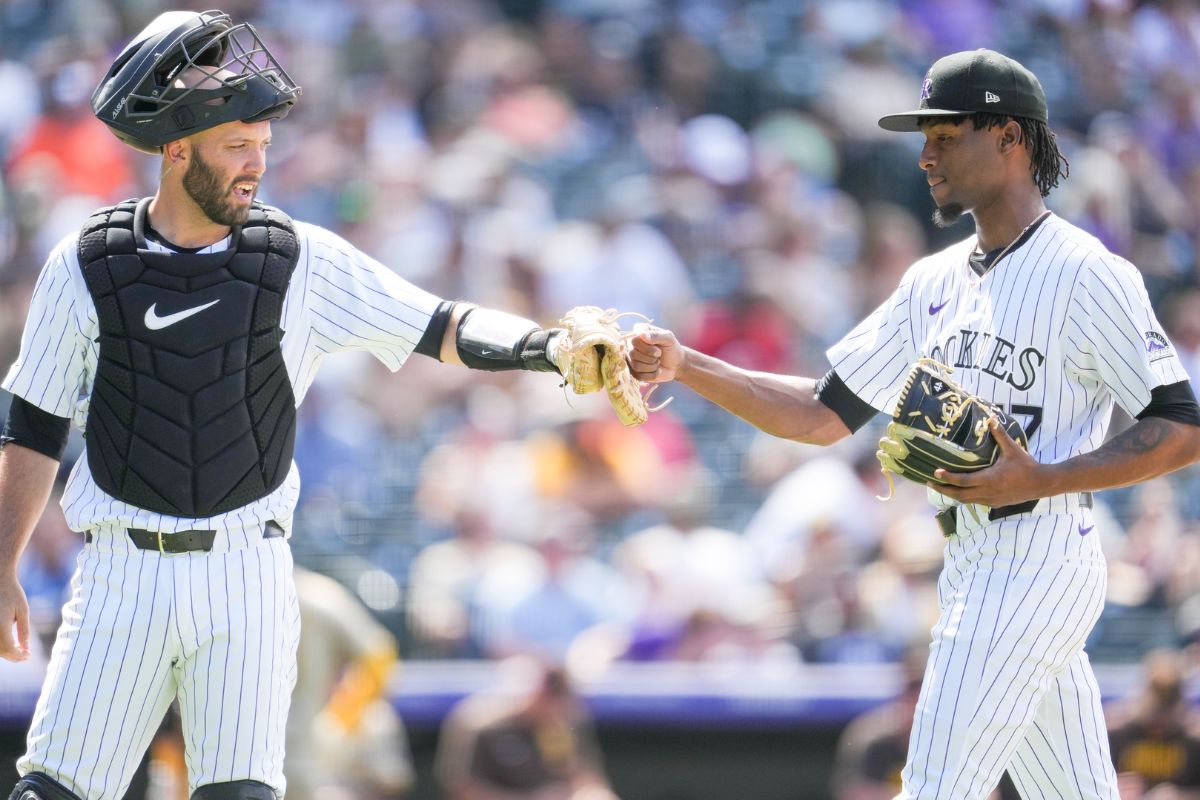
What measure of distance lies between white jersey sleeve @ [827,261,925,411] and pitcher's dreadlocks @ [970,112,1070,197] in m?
0.35

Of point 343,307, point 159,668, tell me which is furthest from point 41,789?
point 343,307

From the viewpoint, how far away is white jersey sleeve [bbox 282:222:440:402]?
12.3ft

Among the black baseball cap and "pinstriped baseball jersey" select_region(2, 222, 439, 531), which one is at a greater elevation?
the black baseball cap

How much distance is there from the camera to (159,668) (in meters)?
3.56

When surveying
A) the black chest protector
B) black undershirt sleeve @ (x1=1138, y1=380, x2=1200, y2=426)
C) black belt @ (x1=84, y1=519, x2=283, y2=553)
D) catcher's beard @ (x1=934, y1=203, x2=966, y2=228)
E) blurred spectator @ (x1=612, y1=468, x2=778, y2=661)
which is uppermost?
catcher's beard @ (x1=934, y1=203, x2=966, y2=228)

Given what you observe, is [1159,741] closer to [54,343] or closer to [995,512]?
[995,512]

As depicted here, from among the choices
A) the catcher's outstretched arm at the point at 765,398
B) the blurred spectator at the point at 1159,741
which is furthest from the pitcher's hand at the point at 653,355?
the blurred spectator at the point at 1159,741

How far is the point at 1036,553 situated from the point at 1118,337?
499 millimetres

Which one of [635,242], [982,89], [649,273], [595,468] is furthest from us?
[635,242]

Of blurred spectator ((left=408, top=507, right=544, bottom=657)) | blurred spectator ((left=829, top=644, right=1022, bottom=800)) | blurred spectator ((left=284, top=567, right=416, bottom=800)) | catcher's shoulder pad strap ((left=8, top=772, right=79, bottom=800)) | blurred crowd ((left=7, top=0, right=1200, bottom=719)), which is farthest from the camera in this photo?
blurred crowd ((left=7, top=0, right=1200, bottom=719))

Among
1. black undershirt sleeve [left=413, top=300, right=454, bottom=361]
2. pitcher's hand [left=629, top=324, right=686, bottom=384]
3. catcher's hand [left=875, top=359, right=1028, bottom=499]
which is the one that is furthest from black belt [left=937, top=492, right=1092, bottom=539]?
black undershirt sleeve [left=413, top=300, right=454, bottom=361]

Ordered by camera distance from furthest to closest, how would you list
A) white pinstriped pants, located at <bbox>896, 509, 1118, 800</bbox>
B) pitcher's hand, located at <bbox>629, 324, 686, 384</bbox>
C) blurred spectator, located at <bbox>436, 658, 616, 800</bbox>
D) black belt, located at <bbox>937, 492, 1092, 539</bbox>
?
blurred spectator, located at <bbox>436, 658, 616, 800</bbox>
pitcher's hand, located at <bbox>629, 324, 686, 384</bbox>
black belt, located at <bbox>937, 492, 1092, 539</bbox>
white pinstriped pants, located at <bbox>896, 509, 1118, 800</bbox>

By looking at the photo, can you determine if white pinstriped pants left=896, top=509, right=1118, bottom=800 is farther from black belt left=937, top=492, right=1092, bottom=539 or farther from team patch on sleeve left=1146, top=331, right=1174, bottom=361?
team patch on sleeve left=1146, top=331, right=1174, bottom=361

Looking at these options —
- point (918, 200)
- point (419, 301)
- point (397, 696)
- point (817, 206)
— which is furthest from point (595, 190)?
point (419, 301)
